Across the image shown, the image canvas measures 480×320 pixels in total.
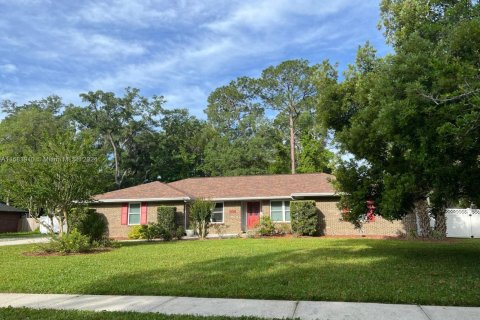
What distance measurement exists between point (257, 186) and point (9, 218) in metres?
25.5

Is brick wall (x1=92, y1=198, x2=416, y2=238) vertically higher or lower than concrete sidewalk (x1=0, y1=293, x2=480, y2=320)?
higher

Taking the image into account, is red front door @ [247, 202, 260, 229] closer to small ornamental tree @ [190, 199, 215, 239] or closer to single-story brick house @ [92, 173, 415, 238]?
single-story brick house @ [92, 173, 415, 238]

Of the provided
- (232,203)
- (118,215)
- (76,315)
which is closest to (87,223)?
(118,215)

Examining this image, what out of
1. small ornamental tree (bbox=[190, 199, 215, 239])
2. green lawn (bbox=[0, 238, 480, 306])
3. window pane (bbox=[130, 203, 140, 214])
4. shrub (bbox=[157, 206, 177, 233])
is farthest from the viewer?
window pane (bbox=[130, 203, 140, 214])

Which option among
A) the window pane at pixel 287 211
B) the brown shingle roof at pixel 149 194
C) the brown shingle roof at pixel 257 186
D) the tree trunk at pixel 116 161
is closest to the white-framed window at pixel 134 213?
the brown shingle roof at pixel 149 194

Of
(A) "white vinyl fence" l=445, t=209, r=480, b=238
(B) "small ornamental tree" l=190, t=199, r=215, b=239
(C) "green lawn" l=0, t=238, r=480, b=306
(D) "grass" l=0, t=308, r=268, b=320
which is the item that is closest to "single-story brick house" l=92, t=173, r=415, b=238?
(B) "small ornamental tree" l=190, t=199, r=215, b=239

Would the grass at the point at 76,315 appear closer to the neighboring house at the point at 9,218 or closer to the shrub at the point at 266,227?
the shrub at the point at 266,227

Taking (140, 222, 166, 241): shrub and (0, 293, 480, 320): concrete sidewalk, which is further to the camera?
(140, 222, 166, 241): shrub

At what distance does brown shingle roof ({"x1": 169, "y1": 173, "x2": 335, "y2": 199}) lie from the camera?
81.8ft

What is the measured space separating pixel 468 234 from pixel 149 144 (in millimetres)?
37702

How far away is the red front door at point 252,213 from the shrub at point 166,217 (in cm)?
504

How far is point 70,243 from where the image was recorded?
50.1 ft

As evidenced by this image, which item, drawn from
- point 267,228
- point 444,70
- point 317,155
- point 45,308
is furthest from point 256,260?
point 317,155

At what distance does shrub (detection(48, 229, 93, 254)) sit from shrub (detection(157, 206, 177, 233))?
786cm
